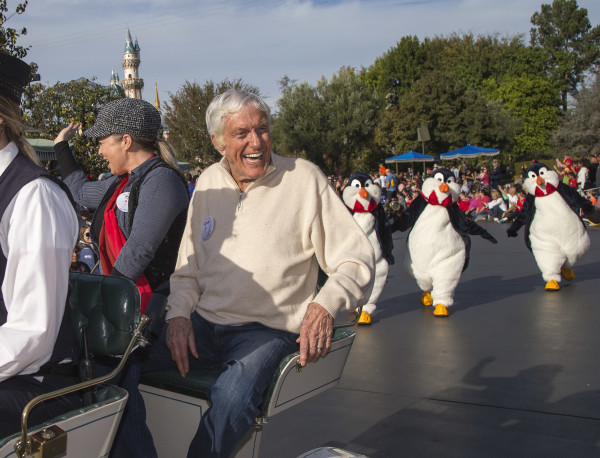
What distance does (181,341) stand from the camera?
2.46 meters

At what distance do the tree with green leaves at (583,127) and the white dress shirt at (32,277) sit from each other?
40.9 m

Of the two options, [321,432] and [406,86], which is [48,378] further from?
[406,86]

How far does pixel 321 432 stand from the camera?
3.69 m

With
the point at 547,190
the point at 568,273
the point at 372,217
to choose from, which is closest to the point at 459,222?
the point at 372,217

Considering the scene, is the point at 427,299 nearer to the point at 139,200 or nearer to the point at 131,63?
the point at 139,200

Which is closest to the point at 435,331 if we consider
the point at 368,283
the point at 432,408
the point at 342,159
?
the point at 432,408

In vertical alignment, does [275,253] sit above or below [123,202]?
below

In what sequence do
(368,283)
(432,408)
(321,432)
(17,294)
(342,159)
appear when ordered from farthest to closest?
1. (342,159)
2. (432,408)
3. (321,432)
4. (368,283)
5. (17,294)

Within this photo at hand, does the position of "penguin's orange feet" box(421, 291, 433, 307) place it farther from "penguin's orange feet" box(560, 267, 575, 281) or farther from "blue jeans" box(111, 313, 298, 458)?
"blue jeans" box(111, 313, 298, 458)

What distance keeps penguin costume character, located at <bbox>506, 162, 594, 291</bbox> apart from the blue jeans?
608 cm

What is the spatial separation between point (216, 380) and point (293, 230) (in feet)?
2.08

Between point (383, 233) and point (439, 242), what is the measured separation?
0.60m

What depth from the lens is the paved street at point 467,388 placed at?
3480mm

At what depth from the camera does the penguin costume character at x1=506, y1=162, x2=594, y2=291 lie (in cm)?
777
